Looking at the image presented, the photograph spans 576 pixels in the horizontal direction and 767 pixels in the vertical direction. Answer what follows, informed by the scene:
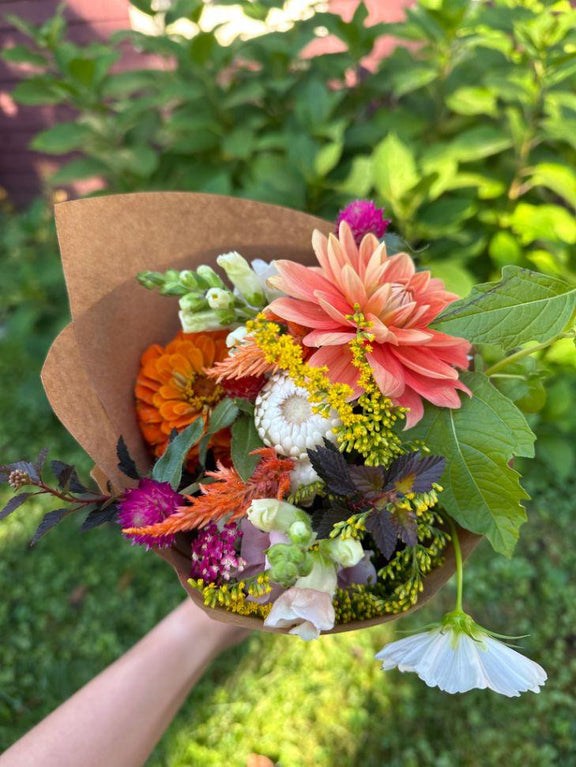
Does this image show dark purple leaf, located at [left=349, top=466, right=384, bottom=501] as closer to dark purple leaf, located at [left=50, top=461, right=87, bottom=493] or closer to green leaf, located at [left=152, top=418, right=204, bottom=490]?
green leaf, located at [left=152, top=418, right=204, bottom=490]

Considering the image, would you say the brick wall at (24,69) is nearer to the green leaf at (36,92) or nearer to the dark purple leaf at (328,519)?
the green leaf at (36,92)

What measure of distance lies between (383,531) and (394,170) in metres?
1.00

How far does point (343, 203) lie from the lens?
4.99 ft

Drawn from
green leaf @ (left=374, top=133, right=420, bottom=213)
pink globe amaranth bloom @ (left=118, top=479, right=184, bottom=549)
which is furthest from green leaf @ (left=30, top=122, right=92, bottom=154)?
pink globe amaranth bloom @ (left=118, top=479, right=184, bottom=549)

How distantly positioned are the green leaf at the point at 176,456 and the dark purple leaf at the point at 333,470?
0.48 feet

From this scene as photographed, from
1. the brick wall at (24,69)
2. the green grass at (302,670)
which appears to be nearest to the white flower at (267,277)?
the green grass at (302,670)

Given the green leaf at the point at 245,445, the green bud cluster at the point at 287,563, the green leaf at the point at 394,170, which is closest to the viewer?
the green bud cluster at the point at 287,563

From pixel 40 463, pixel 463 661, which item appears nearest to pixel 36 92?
pixel 40 463

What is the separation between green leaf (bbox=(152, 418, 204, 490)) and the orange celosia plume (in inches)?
1.5

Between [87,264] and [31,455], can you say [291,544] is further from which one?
[31,455]

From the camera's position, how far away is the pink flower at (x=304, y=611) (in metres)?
0.60

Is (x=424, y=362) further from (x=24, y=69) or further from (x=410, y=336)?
(x=24, y=69)

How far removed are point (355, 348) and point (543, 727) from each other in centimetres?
137

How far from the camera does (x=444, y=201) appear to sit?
4.93 feet
